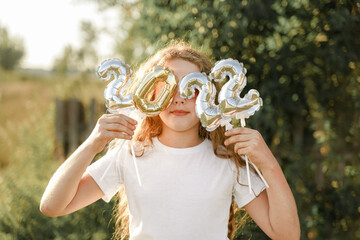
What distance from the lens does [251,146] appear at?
165 cm

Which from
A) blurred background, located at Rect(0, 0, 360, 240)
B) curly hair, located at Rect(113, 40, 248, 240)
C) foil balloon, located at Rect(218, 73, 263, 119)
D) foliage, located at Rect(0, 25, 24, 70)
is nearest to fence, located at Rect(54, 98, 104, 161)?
blurred background, located at Rect(0, 0, 360, 240)

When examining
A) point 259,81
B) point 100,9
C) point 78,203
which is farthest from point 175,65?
point 100,9

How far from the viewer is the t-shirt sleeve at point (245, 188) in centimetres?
177

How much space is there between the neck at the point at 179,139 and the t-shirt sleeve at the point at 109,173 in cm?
20

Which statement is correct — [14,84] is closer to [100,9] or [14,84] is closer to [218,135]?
[100,9]

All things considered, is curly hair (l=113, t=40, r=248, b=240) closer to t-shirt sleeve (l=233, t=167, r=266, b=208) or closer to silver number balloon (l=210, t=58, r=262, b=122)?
t-shirt sleeve (l=233, t=167, r=266, b=208)

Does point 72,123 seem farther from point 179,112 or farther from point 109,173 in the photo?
point 179,112

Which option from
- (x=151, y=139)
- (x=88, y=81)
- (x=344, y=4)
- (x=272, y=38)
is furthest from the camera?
(x=88, y=81)

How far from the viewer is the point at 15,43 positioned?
14.4 m

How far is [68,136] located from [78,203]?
4.13m

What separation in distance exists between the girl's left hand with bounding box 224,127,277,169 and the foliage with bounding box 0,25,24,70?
12.0 m

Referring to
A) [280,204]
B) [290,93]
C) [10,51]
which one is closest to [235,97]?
[280,204]

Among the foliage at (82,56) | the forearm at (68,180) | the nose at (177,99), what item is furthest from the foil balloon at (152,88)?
the foliage at (82,56)

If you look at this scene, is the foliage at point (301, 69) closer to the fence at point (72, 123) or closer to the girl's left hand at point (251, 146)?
the girl's left hand at point (251, 146)
